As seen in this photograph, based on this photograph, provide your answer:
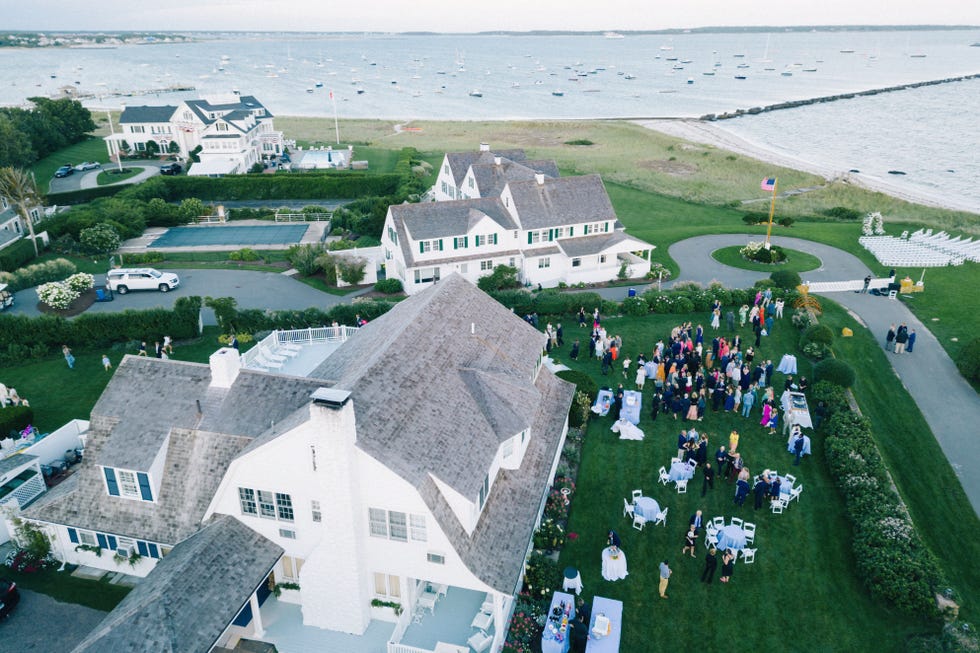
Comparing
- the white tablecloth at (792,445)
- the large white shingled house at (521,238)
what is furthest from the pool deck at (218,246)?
the white tablecloth at (792,445)

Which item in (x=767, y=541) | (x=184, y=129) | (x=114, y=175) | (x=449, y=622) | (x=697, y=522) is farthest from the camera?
(x=184, y=129)

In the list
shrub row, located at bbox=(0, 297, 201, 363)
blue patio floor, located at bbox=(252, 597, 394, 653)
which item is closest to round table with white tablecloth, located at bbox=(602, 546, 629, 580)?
blue patio floor, located at bbox=(252, 597, 394, 653)

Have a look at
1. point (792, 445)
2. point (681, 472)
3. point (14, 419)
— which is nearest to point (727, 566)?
point (681, 472)

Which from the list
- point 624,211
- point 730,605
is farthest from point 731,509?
point 624,211

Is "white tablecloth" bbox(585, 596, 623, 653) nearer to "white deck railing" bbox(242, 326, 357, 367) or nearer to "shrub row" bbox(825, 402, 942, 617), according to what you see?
"shrub row" bbox(825, 402, 942, 617)

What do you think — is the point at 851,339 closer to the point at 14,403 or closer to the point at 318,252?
the point at 318,252

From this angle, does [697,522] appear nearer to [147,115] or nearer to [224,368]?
[224,368]
